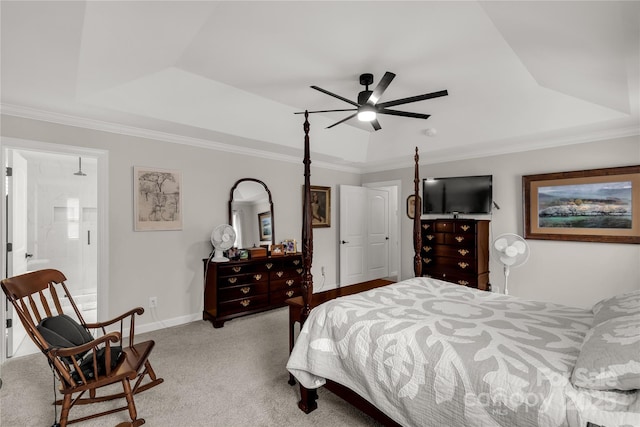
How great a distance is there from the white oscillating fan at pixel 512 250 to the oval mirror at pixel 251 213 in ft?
9.68

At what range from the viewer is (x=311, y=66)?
9.41 ft

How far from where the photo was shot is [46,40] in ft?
6.10

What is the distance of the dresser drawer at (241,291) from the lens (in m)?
3.61

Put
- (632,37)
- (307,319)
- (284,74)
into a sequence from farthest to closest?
(284,74) < (307,319) < (632,37)

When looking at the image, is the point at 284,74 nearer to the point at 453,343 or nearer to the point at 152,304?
the point at 453,343

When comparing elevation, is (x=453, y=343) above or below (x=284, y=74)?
below

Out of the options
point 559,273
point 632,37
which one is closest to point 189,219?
point 632,37

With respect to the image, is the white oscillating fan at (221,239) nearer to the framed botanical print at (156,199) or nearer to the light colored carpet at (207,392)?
the framed botanical print at (156,199)

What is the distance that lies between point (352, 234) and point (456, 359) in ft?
13.8

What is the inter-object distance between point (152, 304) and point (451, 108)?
14.4 feet

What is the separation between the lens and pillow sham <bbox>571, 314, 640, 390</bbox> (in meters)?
1.02

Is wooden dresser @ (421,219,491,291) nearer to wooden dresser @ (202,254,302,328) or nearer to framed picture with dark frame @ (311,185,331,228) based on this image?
framed picture with dark frame @ (311,185,331,228)

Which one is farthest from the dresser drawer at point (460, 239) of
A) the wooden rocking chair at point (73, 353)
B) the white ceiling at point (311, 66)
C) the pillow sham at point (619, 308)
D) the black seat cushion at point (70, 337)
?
the black seat cushion at point (70, 337)

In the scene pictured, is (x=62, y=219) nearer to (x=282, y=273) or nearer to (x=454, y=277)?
(x=282, y=273)
